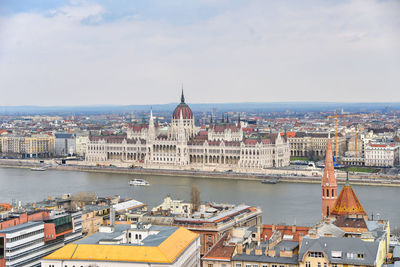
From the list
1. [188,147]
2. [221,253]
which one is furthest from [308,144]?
[221,253]

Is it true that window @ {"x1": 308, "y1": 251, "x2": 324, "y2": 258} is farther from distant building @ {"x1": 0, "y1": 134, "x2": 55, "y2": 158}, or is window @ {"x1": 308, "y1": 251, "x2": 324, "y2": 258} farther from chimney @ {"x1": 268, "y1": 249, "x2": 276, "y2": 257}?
distant building @ {"x1": 0, "y1": 134, "x2": 55, "y2": 158}

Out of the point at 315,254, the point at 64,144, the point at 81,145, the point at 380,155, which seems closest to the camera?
the point at 315,254

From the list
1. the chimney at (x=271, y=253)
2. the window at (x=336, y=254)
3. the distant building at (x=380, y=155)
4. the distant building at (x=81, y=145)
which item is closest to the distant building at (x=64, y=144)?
the distant building at (x=81, y=145)

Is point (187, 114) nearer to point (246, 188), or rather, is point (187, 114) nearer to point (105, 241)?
point (246, 188)

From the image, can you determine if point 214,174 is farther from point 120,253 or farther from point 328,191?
point 120,253

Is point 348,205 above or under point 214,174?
above

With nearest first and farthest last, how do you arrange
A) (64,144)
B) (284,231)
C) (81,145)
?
1. (284,231)
2. (81,145)
3. (64,144)
